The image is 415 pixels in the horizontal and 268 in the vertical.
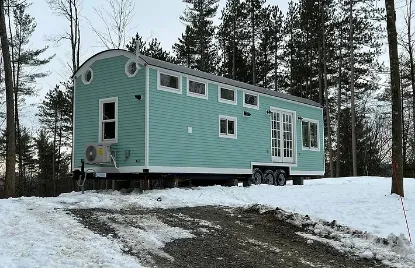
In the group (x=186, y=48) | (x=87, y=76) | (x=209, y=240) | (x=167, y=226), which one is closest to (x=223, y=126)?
(x=87, y=76)

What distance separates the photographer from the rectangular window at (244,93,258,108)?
50.4 ft

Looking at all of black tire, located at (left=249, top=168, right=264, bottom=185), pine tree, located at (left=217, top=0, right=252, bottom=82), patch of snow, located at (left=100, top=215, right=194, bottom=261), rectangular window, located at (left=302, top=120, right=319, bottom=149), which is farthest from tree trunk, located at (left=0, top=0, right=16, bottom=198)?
pine tree, located at (left=217, top=0, right=252, bottom=82)

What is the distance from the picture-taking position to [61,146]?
32.6m

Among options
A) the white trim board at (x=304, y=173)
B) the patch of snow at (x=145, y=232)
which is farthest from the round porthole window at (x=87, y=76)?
the white trim board at (x=304, y=173)

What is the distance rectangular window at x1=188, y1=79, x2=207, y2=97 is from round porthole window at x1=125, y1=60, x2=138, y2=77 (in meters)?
1.80

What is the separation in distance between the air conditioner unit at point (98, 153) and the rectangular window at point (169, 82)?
2.30 meters

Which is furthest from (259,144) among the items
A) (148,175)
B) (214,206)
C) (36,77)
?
(36,77)

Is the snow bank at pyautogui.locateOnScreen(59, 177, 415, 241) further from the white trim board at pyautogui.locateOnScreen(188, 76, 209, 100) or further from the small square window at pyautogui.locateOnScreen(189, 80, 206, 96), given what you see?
the small square window at pyautogui.locateOnScreen(189, 80, 206, 96)

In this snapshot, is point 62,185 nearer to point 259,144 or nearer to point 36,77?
point 36,77

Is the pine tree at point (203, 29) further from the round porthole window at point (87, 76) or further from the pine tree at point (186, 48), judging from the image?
the round porthole window at point (87, 76)

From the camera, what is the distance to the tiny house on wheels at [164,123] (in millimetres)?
11969

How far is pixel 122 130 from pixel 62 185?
22362 millimetres

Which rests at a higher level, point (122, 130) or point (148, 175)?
point (122, 130)

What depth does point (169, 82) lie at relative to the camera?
1258 cm
